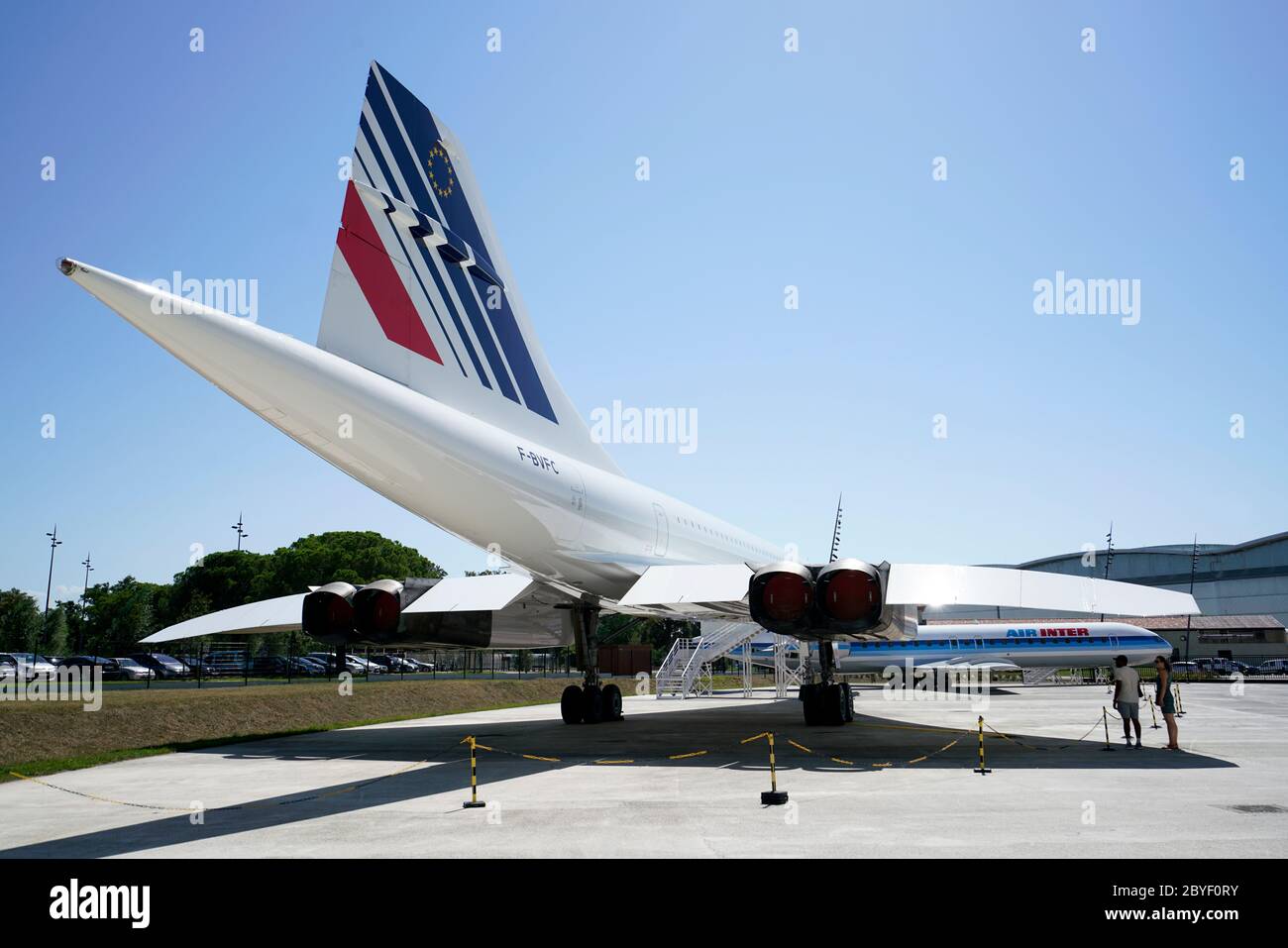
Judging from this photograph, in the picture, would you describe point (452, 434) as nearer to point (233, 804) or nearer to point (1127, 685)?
point (233, 804)

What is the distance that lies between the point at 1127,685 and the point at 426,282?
944 centimetres

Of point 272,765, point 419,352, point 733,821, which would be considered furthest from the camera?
point 272,765

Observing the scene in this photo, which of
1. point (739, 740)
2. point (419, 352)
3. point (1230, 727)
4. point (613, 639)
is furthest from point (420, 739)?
point (613, 639)

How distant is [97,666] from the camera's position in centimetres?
3459

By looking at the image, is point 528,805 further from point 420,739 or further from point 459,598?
point 420,739

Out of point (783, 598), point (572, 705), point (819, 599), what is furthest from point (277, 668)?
point (819, 599)

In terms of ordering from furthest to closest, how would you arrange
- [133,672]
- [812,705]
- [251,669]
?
[251,669] < [133,672] < [812,705]

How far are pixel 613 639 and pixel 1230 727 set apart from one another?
2178 inches

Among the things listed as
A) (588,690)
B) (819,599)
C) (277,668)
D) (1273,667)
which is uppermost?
(819,599)

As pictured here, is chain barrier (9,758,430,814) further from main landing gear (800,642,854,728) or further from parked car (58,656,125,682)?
parked car (58,656,125,682)

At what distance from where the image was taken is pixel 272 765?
35.2 feet

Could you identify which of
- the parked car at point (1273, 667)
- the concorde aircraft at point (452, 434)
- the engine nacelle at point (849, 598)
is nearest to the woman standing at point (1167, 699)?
the concorde aircraft at point (452, 434)

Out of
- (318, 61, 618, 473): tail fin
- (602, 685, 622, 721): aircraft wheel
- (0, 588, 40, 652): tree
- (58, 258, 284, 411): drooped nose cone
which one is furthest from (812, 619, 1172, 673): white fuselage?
(0, 588, 40, 652): tree

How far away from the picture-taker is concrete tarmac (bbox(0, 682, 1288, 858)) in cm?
577
